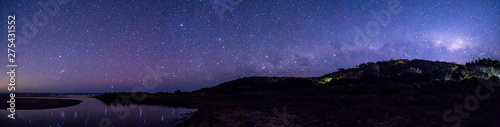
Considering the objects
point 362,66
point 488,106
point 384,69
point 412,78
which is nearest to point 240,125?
point 488,106

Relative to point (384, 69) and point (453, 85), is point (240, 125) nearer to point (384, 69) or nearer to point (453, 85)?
point (453, 85)

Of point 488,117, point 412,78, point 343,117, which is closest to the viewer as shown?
point 488,117

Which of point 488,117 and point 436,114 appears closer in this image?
point 488,117

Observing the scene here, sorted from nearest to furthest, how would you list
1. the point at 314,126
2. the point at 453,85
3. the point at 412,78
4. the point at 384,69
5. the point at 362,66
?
the point at 314,126
the point at 453,85
the point at 412,78
the point at 384,69
the point at 362,66

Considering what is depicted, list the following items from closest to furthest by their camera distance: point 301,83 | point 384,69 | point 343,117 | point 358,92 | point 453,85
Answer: point 343,117
point 453,85
point 358,92
point 301,83
point 384,69

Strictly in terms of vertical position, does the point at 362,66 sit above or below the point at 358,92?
above

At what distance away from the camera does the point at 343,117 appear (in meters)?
12.0

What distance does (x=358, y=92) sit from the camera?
23422 millimetres

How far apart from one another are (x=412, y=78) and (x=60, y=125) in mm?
34321

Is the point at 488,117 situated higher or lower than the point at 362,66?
lower

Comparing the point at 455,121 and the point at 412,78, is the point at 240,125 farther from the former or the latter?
the point at 412,78

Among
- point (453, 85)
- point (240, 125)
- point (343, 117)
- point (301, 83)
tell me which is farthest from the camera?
point (301, 83)

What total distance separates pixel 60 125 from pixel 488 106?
20.1m

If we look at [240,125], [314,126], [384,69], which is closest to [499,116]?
[314,126]
